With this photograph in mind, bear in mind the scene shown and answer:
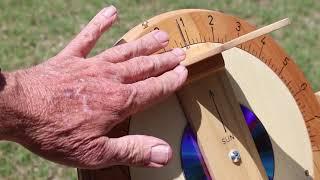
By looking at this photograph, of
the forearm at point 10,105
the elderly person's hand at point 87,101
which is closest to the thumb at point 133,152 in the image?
the elderly person's hand at point 87,101

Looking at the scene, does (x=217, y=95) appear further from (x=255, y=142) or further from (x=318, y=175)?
(x=318, y=175)

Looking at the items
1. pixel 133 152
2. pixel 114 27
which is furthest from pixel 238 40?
pixel 114 27

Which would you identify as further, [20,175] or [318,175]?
[20,175]

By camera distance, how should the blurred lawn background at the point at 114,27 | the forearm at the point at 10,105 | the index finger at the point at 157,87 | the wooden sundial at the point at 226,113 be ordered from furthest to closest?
→ 1. the blurred lawn background at the point at 114,27
2. the wooden sundial at the point at 226,113
3. the index finger at the point at 157,87
4. the forearm at the point at 10,105

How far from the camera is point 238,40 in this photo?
Result: 119cm

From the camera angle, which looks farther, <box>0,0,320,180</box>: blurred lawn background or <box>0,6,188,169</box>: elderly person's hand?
<box>0,0,320,180</box>: blurred lawn background

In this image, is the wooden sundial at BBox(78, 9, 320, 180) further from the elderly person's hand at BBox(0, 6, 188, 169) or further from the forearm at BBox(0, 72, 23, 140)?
the forearm at BBox(0, 72, 23, 140)

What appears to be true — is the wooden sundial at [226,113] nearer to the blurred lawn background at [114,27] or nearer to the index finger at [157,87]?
the index finger at [157,87]

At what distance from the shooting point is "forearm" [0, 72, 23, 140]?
1000 mm

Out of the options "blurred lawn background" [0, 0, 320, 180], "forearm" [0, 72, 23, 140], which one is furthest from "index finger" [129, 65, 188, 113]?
"blurred lawn background" [0, 0, 320, 180]

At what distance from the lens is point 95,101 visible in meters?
1.10

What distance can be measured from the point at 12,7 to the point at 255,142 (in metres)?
2.51

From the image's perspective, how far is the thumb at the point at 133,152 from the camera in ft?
3.60

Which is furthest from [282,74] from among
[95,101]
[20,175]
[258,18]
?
[258,18]
